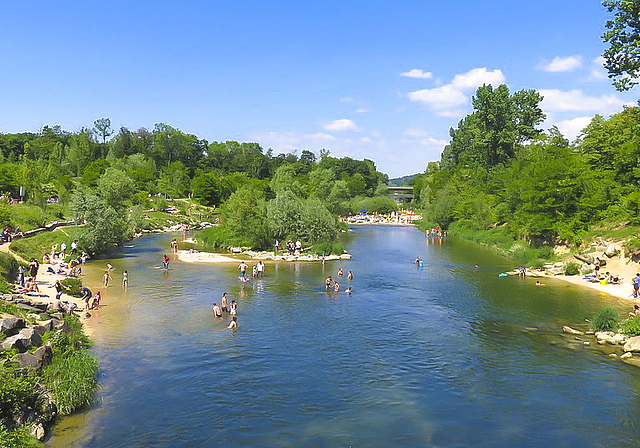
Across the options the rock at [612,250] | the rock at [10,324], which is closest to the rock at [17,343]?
the rock at [10,324]

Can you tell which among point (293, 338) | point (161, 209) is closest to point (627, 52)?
point (293, 338)

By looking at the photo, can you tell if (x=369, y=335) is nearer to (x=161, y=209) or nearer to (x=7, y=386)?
(x=7, y=386)

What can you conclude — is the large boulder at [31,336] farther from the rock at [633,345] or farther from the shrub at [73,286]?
the rock at [633,345]

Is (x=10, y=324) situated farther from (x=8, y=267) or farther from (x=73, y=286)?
(x=8, y=267)

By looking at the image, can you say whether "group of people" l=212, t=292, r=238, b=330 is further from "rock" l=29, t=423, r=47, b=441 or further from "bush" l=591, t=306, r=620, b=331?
"bush" l=591, t=306, r=620, b=331

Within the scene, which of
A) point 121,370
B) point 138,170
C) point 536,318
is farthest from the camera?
point 138,170

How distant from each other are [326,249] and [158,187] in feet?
264

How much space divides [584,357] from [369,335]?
1090 centimetres

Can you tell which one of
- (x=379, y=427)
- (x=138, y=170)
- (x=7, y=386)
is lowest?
(x=379, y=427)

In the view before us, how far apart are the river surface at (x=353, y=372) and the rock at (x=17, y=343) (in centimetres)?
335

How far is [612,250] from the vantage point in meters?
43.4

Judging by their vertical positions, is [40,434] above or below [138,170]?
below

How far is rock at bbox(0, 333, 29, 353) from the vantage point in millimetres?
18172

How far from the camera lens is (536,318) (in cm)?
3155
